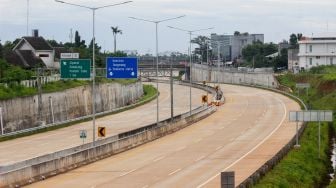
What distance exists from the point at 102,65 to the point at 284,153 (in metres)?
88.5

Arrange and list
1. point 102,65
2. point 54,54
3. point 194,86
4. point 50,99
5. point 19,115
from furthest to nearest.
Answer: point 194,86
point 102,65
point 54,54
point 50,99
point 19,115

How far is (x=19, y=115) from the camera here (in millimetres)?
74312

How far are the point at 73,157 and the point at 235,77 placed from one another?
128 metres

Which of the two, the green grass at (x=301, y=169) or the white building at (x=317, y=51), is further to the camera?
the white building at (x=317, y=51)

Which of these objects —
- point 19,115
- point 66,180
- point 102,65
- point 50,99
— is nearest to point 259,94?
point 102,65

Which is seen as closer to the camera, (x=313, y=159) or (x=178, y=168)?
(x=178, y=168)

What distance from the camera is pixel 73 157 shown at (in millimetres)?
45656

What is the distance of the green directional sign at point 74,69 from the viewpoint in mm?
57112

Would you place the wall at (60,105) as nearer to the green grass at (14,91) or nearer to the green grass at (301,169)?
the green grass at (14,91)

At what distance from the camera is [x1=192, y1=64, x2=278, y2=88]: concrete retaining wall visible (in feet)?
508

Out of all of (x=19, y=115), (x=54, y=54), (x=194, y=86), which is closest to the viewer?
(x=19, y=115)

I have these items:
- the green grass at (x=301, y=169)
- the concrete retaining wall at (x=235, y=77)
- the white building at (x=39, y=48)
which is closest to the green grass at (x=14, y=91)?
the green grass at (x=301, y=169)

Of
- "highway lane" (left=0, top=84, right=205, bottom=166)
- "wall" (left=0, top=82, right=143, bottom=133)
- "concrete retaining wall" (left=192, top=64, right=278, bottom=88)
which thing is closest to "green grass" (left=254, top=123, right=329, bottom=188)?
"highway lane" (left=0, top=84, right=205, bottom=166)

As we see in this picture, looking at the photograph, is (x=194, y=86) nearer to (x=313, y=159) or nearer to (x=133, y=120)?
(x=133, y=120)
